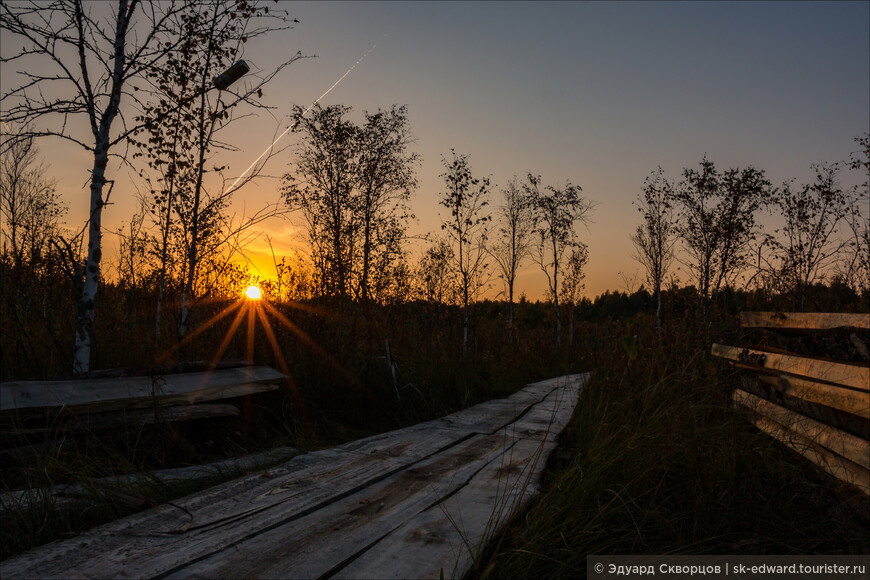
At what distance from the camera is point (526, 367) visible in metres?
10.2

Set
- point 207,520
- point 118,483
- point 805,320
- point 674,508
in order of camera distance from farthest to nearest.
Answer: point 805,320
point 674,508
point 118,483
point 207,520

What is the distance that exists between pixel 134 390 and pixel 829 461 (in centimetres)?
444

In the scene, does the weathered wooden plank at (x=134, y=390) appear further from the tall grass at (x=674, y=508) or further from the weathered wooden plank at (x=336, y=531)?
the tall grass at (x=674, y=508)

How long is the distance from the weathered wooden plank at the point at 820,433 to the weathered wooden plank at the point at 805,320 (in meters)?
0.61

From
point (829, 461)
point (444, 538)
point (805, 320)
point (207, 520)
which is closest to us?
point (444, 538)

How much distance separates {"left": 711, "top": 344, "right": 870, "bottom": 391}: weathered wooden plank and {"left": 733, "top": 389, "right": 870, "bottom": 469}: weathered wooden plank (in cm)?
28

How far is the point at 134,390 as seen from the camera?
11.3ft

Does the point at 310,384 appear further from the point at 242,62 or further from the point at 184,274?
the point at 184,274

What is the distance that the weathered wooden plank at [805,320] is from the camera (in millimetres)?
2928

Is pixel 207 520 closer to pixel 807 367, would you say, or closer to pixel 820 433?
pixel 820 433

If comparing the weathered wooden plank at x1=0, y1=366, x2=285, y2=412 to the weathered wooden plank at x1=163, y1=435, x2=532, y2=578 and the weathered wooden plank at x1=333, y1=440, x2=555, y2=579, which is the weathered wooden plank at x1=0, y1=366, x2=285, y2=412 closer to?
the weathered wooden plank at x1=163, y1=435, x2=532, y2=578

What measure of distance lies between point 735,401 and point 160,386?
4724 millimetres

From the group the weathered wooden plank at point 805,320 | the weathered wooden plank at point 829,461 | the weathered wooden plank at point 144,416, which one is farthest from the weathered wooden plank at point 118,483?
the weathered wooden plank at point 805,320

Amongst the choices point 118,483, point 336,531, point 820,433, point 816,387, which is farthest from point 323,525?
point 816,387
